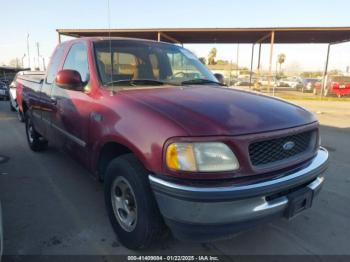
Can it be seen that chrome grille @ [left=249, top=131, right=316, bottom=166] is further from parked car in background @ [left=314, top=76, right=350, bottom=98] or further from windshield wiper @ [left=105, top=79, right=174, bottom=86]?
parked car in background @ [left=314, top=76, right=350, bottom=98]

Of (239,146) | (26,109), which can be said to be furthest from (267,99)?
(26,109)

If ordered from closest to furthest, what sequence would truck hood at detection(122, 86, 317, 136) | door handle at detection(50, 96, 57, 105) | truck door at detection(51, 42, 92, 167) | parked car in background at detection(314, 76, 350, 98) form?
1. truck hood at detection(122, 86, 317, 136)
2. truck door at detection(51, 42, 92, 167)
3. door handle at detection(50, 96, 57, 105)
4. parked car in background at detection(314, 76, 350, 98)

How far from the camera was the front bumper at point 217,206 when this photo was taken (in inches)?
81.1

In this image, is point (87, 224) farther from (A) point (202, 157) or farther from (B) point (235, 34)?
(B) point (235, 34)

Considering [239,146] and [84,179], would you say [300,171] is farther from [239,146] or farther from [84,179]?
[84,179]

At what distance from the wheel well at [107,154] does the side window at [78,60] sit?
0.85 metres

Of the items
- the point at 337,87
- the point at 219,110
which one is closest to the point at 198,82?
the point at 219,110

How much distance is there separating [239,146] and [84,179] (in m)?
2.93

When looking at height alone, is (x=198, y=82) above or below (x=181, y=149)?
above

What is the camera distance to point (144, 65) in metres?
3.54

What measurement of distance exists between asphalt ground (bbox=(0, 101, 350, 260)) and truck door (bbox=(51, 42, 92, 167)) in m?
0.62

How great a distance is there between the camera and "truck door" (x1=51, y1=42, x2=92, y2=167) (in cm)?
324

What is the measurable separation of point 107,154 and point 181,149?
1.14m

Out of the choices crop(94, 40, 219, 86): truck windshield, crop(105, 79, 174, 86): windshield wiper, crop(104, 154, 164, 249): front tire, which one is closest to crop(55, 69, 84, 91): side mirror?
crop(94, 40, 219, 86): truck windshield
